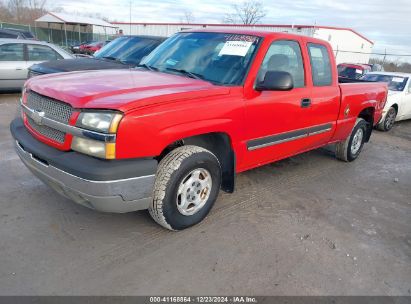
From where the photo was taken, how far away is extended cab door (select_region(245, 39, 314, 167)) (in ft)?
12.5

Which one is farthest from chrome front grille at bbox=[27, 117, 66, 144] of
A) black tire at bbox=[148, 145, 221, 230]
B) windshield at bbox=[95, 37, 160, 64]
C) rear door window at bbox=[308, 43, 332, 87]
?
windshield at bbox=[95, 37, 160, 64]

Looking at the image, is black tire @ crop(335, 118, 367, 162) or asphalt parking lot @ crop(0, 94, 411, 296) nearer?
asphalt parking lot @ crop(0, 94, 411, 296)

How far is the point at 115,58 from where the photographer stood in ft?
26.7

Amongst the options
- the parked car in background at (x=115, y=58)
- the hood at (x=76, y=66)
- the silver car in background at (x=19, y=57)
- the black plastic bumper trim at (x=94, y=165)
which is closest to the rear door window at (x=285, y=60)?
the black plastic bumper trim at (x=94, y=165)

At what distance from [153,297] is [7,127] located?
5322mm

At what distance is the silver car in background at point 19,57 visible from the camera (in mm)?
9352

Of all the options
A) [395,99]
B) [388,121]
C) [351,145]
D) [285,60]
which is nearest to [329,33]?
[395,99]

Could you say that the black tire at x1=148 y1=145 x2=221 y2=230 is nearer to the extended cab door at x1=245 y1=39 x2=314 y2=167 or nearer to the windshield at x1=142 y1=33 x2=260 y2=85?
the extended cab door at x1=245 y1=39 x2=314 y2=167

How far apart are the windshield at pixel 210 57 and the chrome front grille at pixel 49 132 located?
150cm

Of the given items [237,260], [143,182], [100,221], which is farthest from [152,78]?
[237,260]

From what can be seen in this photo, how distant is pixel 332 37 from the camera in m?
38.5

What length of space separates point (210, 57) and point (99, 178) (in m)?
1.94

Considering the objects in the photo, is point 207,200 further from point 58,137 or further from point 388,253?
point 388,253

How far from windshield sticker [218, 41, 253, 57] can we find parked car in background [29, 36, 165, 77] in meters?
3.65
